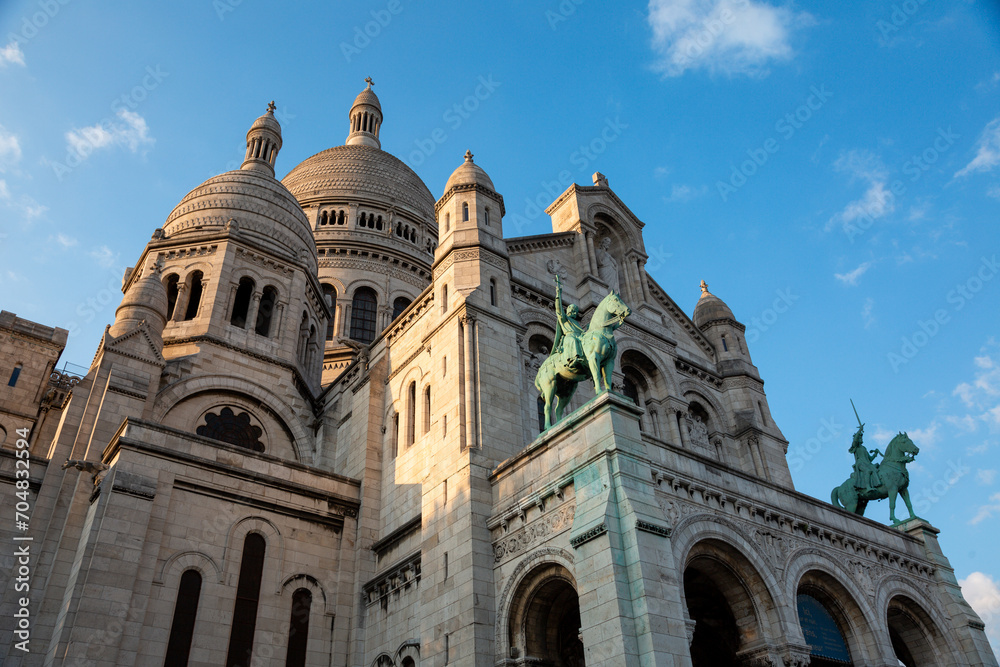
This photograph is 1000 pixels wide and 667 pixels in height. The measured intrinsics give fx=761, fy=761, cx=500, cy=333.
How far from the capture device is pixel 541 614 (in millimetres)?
18375

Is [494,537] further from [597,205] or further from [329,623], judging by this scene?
[597,205]

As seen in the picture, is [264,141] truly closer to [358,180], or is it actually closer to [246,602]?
[358,180]

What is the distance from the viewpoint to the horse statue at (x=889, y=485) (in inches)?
987

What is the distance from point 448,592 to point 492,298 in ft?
30.5

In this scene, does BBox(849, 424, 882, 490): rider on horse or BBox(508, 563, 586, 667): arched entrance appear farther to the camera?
BBox(849, 424, 882, 490): rider on horse

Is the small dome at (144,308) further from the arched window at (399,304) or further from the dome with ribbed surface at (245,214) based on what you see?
the arched window at (399,304)

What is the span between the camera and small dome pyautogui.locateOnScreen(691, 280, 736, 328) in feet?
113

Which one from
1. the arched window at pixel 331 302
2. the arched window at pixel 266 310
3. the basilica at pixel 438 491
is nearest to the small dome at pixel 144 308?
the basilica at pixel 438 491

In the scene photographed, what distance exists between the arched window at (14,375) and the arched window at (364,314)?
1942 centimetres

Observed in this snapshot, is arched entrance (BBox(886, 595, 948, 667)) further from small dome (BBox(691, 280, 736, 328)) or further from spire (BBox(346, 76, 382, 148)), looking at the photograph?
spire (BBox(346, 76, 382, 148))

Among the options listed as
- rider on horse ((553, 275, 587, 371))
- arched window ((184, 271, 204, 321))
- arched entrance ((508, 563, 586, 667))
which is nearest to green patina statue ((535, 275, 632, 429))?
rider on horse ((553, 275, 587, 371))

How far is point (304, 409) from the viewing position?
100 feet

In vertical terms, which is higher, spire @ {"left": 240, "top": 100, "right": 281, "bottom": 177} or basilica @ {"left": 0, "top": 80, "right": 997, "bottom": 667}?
spire @ {"left": 240, "top": 100, "right": 281, "bottom": 177}

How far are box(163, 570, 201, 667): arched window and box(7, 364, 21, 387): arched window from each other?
38.5ft
